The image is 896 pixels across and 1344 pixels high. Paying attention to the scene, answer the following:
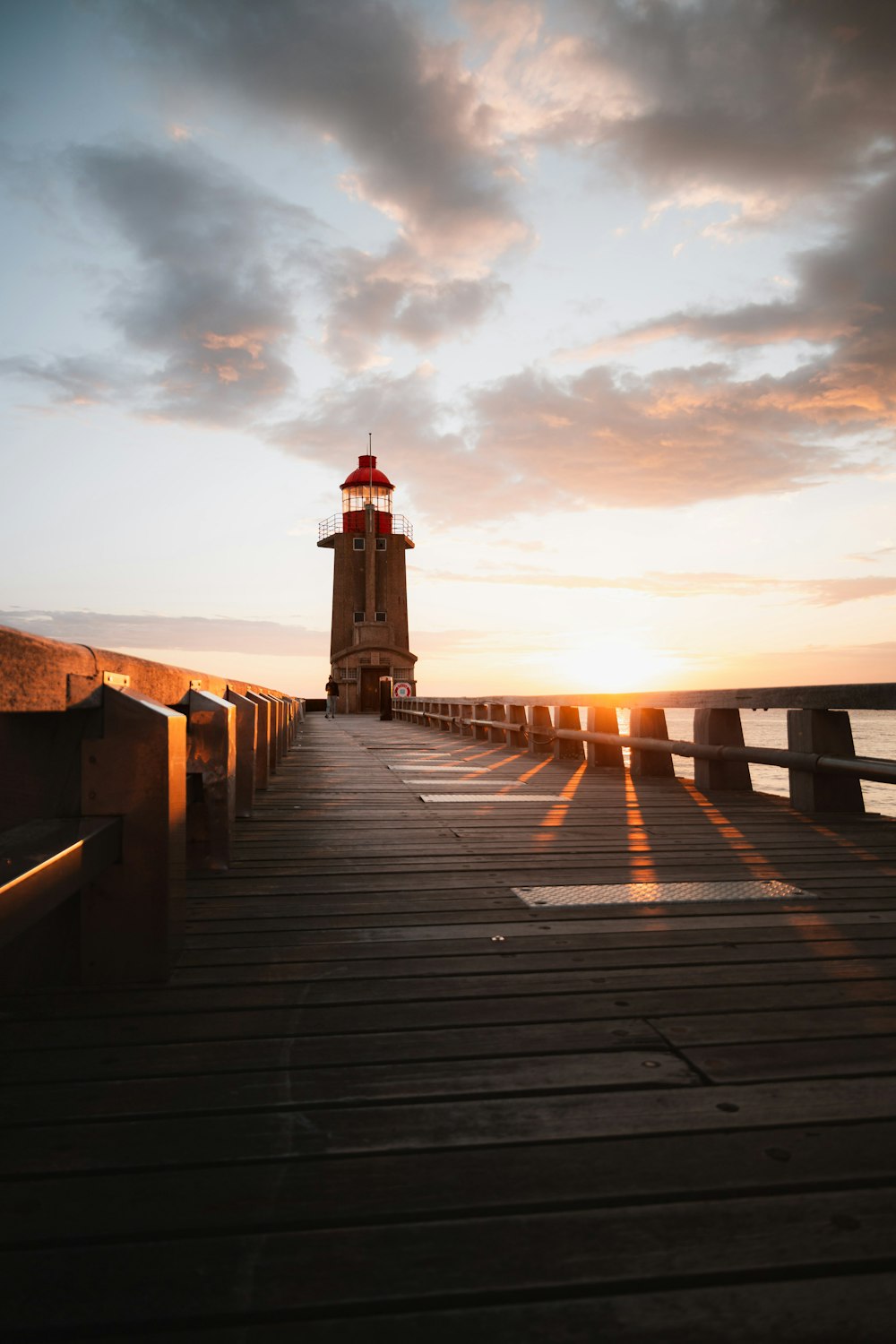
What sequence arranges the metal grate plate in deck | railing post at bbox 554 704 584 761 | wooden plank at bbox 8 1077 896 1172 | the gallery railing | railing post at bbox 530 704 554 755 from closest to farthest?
wooden plank at bbox 8 1077 896 1172 → the gallery railing → the metal grate plate in deck → railing post at bbox 554 704 584 761 → railing post at bbox 530 704 554 755

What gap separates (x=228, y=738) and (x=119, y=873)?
5.10 ft

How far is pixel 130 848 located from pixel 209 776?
4.71 feet

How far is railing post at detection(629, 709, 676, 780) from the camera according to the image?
8578 mm

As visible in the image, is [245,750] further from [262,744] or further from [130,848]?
[130,848]

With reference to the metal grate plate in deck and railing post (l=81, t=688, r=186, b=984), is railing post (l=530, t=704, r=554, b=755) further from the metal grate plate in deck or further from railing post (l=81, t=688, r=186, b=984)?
railing post (l=81, t=688, r=186, b=984)

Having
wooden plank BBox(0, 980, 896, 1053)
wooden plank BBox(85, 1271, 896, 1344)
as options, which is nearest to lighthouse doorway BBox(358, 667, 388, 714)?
wooden plank BBox(0, 980, 896, 1053)

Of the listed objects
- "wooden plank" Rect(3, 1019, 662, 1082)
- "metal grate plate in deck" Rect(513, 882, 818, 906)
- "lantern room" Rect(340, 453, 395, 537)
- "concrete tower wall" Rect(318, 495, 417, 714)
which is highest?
"lantern room" Rect(340, 453, 395, 537)

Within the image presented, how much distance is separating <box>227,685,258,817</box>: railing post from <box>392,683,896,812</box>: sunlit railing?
331cm

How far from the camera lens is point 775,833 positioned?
16.9ft

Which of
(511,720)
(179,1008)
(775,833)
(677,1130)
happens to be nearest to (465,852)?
(775,833)

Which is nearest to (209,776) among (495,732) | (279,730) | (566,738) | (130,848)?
(130,848)

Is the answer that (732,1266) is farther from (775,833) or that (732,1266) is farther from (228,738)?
(775,833)

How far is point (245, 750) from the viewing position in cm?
571

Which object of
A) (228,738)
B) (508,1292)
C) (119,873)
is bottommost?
(508,1292)
